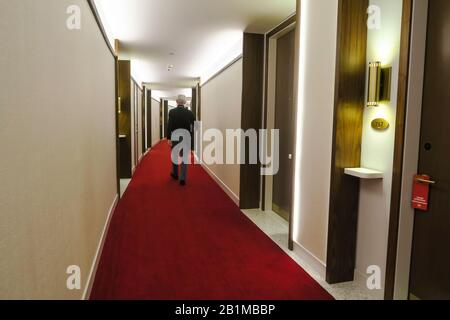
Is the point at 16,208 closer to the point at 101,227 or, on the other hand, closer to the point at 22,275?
the point at 22,275

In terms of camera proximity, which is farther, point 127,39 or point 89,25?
point 127,39

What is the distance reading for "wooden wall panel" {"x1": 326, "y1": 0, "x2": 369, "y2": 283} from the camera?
232 centimetres

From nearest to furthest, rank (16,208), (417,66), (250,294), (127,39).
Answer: (16,208) → (417,66) → (250,294) → (127,39)

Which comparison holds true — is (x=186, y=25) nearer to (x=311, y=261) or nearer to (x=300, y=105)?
(x=300, y=105)

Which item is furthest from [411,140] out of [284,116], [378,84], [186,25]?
[186,25]

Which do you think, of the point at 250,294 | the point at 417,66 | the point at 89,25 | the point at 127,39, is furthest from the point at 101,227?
the point at 127,39

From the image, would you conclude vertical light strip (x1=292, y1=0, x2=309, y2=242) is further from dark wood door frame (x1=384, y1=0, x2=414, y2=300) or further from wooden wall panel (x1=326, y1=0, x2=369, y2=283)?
dark wood door frame (x1=384, y1=0, x2=414, y2=300)

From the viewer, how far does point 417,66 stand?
1.87 m

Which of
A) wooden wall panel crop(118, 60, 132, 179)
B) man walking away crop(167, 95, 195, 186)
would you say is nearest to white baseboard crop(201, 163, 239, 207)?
man walking away crop(167, 95, 195, 186)

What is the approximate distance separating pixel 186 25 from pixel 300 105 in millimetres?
2294

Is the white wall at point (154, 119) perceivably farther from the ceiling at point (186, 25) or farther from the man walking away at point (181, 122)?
the man walking away at point (181, 122)

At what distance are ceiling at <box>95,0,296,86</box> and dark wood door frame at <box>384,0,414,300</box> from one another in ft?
6.02

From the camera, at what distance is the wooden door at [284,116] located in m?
3.94

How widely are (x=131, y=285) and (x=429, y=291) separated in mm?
2120
